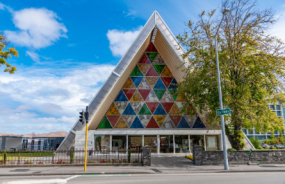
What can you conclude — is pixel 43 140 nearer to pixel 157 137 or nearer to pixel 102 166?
pixel 157 137

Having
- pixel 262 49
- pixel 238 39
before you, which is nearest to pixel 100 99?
pixel 238 39

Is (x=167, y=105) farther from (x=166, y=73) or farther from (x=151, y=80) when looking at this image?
(x=166, y=73)

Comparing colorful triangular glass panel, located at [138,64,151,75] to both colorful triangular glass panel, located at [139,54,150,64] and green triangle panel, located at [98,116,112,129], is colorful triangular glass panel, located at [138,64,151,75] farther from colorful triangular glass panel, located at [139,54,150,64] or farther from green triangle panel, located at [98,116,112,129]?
green triangle panel, located at [98,116,112,129]

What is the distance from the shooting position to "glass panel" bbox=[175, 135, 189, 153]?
74.4ft

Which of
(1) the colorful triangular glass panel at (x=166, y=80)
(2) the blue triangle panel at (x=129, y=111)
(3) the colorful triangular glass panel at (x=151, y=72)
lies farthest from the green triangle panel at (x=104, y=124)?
(1) the colorful triangular glass panel at (x=166, y=80)

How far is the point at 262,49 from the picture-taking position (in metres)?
15.0

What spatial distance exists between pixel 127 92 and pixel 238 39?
13.1 m

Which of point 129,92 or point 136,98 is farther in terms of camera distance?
point 129,92

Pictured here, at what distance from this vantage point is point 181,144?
74.7 ft

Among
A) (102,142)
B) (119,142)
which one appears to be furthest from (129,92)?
(102,142)

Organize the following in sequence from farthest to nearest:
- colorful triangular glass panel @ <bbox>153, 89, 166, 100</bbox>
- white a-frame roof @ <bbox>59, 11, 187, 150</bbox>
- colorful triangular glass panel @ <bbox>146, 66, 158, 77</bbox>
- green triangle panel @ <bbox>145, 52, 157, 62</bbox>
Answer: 1. green triangle panel @ <bbox>145, 52, 157, 62</bbox>
2. colorful triangular glass panel @ <bbox>146, 66, 158, 77</bbox>
3. colorful triangular glass panel @ <bbox>153, 89, 166, 100</bbox>
4. white a-frame roof @ <bbox>59, 11, 187, 150</bbox>

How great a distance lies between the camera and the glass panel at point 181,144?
22688 millimetres

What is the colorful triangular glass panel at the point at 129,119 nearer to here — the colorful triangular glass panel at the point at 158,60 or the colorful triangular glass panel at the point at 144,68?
the colorful triangular glass panel at the point at 144,68

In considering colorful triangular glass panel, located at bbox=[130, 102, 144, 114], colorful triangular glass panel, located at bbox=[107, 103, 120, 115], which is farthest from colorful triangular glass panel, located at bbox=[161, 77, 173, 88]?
colorful triangular glass panel, located at bbox=[107, 103, 120, 115]
